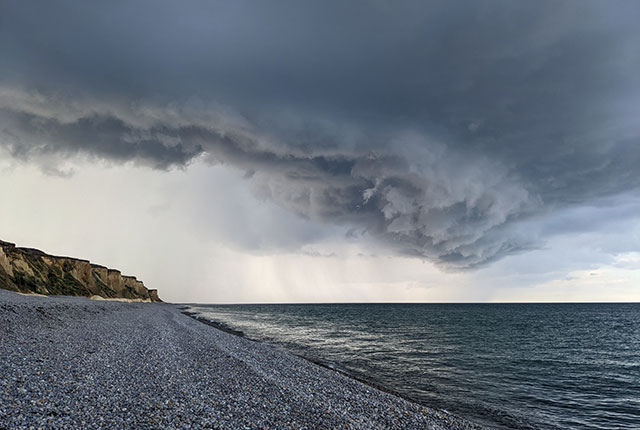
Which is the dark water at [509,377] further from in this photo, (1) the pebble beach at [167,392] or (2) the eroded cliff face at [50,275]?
(2) the eroded cliff face at [50,275]

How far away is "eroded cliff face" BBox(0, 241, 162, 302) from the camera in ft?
208

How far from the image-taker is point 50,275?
8131cm

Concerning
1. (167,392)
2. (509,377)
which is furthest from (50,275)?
(509,377)

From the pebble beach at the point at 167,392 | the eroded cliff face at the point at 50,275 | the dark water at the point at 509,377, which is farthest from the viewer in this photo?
the eroded cliff face at the point at 50,275

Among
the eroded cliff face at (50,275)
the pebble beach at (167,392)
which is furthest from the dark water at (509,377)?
the eroded cliff face at (50,275)

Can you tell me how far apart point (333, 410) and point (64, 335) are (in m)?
21.5

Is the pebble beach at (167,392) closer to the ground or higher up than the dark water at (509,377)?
Result: higher up

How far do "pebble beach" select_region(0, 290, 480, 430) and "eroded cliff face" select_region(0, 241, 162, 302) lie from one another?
56.3 meters

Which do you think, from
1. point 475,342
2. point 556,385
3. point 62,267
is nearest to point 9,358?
point 556,385

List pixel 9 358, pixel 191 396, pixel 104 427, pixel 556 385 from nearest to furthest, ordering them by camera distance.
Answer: pixel 104 427, pixel 191 396, pixel 9 358, pixel 556 385

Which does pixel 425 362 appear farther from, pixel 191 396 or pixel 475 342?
pixel 191 396

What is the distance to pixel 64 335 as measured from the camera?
23.0m

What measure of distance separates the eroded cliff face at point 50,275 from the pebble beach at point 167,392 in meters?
56.3

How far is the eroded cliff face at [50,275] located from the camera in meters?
63.3
